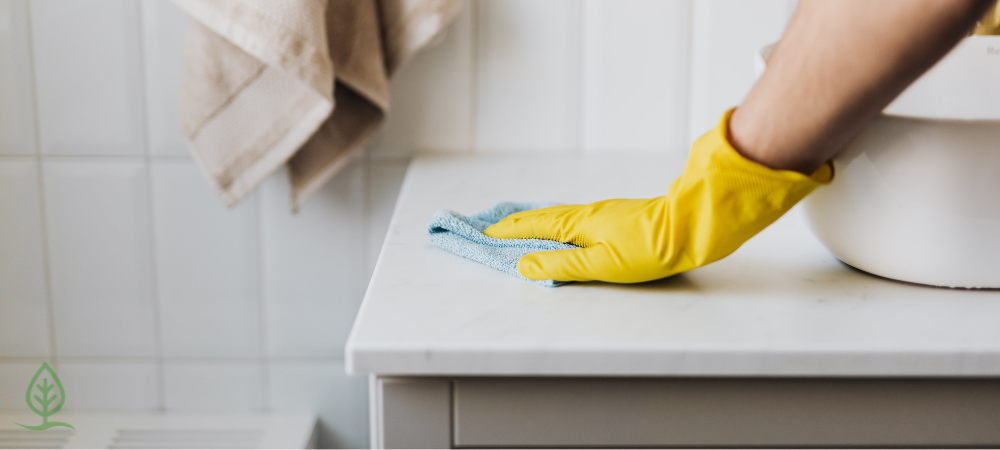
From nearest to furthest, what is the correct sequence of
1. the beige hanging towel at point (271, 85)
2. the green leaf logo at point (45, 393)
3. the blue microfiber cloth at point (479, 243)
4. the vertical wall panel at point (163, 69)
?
the blue microfiber cloth at point (479, 243), the beige hanging towel at point (271, 85), the vertical wall panel at point (163, 69), the green leaf logo at point (45, 393)

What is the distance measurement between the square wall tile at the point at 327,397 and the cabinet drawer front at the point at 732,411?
67 cm

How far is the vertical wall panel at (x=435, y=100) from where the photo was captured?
979 millimetres

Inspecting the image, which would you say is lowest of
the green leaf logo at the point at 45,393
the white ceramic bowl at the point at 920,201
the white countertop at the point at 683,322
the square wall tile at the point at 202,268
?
the green leaf logo at the point at 45,393

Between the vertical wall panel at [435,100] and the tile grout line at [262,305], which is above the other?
the vertical wall panel at [435,100]

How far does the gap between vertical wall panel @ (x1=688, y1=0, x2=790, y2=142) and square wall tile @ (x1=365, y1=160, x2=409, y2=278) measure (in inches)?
16.8

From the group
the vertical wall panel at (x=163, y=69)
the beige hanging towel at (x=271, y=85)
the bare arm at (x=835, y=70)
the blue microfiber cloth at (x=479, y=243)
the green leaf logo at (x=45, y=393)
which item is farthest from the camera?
the green leaf logo at (x=45, y=393)

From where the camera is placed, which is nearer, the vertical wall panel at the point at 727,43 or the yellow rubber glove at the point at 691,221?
the yellow rubber glove at the point at 691,221

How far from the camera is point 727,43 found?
0.98 m

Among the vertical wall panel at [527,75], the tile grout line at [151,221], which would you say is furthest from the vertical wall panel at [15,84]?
the vertical wall panel at [527,75]

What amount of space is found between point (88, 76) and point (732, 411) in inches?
37.0

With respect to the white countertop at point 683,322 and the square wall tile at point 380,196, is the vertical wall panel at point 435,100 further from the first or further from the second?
the white countertop at point 683,322

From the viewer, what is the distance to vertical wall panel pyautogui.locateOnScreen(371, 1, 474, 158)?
3.21 feet

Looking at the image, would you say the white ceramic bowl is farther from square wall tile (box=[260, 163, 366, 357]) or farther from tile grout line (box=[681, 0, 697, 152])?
square wall tile (box=[260, 163, 366, 357])

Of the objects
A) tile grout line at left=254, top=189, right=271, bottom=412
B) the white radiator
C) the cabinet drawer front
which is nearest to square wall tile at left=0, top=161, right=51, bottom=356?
the white radiator
